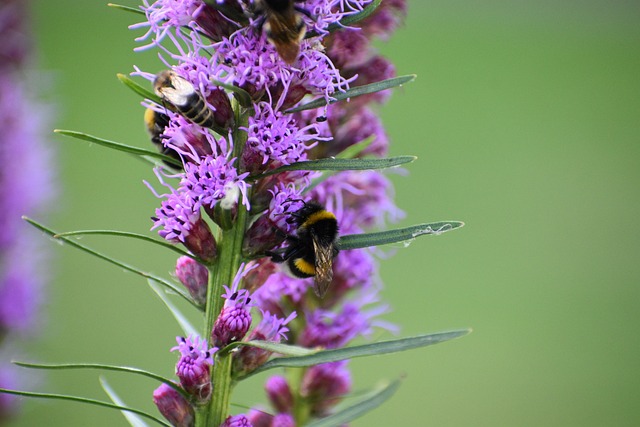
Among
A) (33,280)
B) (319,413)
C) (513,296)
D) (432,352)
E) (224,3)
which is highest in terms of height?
(513,296)

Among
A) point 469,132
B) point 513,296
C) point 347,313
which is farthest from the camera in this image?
point 469,132

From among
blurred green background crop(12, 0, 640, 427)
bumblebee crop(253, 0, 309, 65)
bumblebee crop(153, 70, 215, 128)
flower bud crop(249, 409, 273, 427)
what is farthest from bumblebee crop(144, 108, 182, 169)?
blurred green background crop(12, 0, 640, 427)

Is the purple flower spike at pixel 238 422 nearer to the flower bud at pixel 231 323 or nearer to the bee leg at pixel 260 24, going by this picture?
the flower bud at pixel 231 323

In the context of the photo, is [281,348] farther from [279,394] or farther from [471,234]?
[471,234]

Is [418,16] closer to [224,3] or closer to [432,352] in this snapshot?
[432,352]

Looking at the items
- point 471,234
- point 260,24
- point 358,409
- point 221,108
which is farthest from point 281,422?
point 471,234

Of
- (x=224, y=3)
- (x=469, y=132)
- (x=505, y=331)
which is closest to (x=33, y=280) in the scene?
(x=224, y=3)

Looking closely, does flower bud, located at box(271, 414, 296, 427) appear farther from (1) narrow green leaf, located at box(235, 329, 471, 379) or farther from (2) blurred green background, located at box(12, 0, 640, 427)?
(2) blurred green background, located at box(12, 0, 640, 427)
